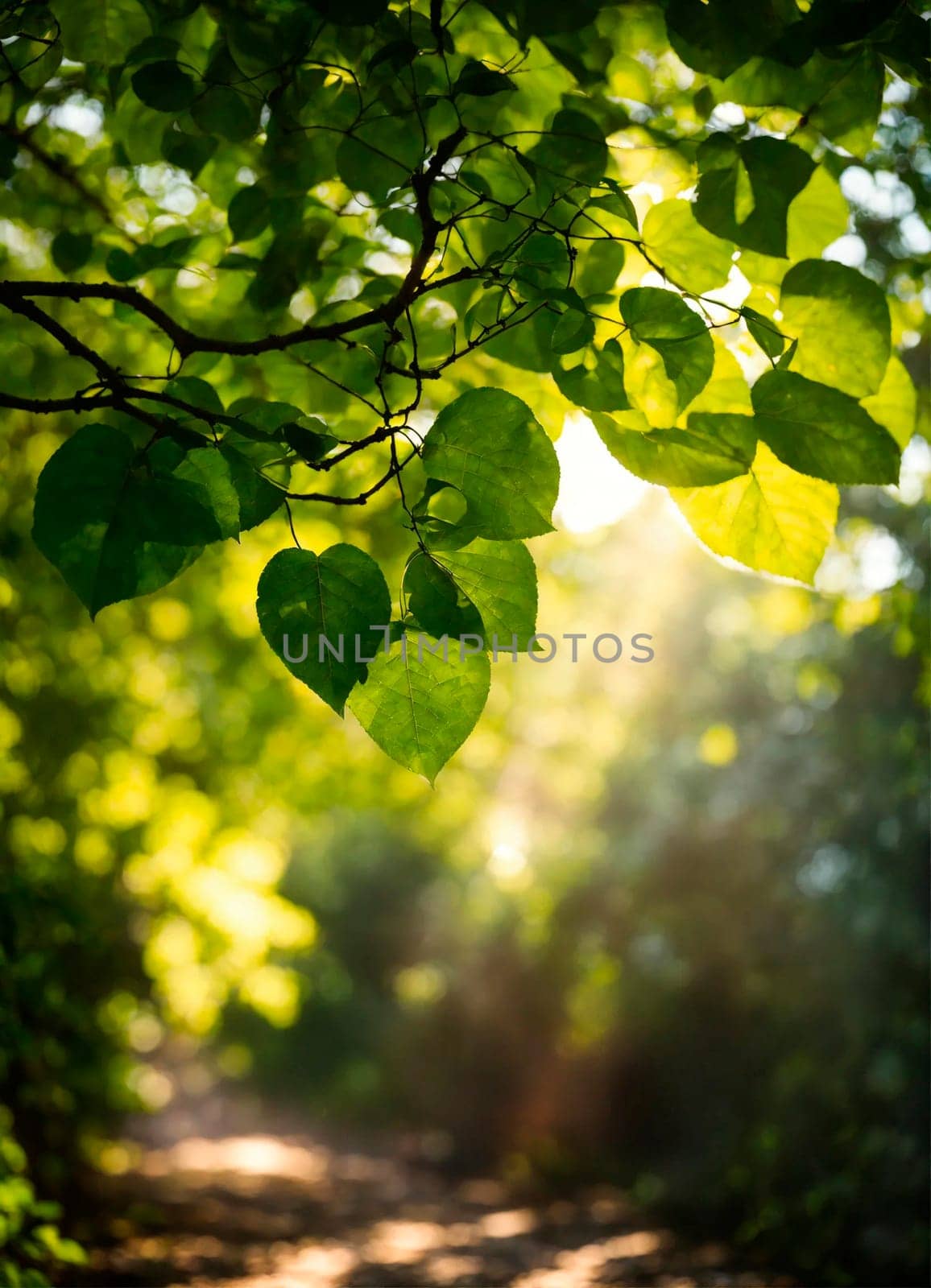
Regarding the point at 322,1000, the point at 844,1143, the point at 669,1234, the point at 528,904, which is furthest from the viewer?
the point at 322,1000

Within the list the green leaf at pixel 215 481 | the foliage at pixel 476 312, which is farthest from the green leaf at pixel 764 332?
the green leaf at pixel 215 481

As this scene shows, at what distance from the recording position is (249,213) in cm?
109

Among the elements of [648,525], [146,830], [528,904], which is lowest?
[146,830]

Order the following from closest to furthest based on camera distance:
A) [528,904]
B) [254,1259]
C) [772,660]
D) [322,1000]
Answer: [254,1259], [772,660], [528,904], [322,1000]

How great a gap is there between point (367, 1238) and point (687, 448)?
763 centimetres

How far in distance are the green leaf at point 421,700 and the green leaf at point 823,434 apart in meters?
0.31

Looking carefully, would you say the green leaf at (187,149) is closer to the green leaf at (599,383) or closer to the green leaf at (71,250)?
the green leaf at (71,250)

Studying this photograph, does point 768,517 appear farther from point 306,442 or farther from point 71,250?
point 71,250

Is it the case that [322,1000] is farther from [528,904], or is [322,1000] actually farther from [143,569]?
[143,569]

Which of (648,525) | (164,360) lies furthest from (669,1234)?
(164,360)

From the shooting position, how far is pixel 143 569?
62cm

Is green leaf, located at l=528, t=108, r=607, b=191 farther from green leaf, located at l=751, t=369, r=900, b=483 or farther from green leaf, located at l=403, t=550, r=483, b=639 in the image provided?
green leaf, located at l=403, t=550, r=483, b=639

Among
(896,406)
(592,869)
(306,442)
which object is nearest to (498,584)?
(306,442)

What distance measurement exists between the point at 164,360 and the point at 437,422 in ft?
3.20
